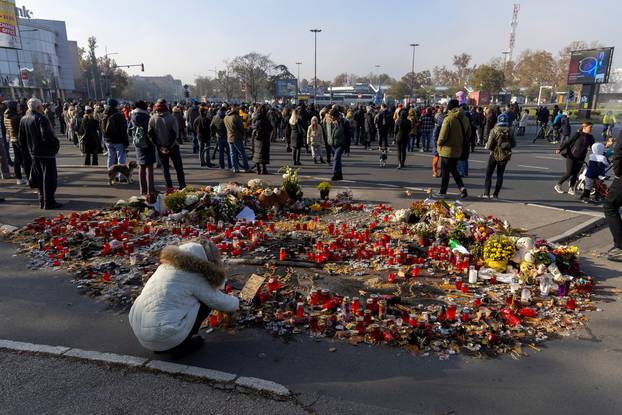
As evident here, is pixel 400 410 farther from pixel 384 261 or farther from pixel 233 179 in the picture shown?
pixel 233 179

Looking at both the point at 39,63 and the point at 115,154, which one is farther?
the point at 39,63

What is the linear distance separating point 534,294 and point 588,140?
22.8 feet

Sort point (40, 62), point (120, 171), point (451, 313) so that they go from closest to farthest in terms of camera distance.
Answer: point (451, 313)
point (120, 171)
point (40, 62)

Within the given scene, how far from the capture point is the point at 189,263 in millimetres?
3555

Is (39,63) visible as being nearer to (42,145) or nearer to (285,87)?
(285,87)

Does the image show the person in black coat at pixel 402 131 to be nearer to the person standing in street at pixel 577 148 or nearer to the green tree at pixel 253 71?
the person standing in street at pixel 577 148

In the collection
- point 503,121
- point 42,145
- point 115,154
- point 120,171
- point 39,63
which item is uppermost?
point 39,63

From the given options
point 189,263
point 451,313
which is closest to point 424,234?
point 451,313

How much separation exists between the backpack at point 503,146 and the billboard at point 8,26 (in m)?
30.7

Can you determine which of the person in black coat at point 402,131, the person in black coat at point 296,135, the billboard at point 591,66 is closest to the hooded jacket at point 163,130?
the person in black coat at point 296,135

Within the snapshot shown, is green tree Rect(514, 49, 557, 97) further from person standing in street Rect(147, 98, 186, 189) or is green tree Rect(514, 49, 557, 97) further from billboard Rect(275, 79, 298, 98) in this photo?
person standing in street Rect(147, 98, 186, 189)

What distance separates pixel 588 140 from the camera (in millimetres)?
10086

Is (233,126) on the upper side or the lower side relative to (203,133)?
upper

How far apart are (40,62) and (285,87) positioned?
48477 millimetres
